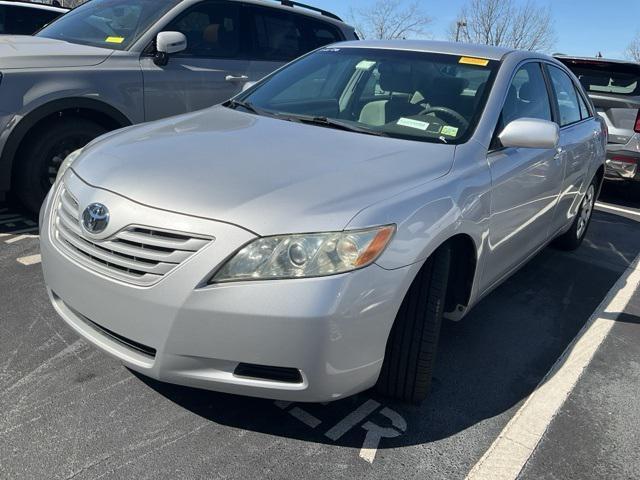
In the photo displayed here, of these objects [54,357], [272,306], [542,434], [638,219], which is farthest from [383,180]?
[638,219]

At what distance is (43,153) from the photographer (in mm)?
4094

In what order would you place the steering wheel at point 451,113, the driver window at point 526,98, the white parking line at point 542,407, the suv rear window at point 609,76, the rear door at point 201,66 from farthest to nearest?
1. the suv rear window at point 609,76
2. the rear door at point 201,66
3. the driver window at point 526,98
4. the steering wheel at point 451,113
5. the white parking line at point 542,407

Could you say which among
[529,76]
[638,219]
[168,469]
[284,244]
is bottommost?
[638,219]

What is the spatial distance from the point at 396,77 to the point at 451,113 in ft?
1.67

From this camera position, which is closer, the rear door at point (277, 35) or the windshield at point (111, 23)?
the windshield at point (111, 23)

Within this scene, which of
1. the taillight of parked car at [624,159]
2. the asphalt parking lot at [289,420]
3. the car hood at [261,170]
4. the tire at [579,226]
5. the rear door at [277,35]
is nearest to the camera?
the car hood at [261,170]

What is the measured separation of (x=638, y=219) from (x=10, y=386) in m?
6.35

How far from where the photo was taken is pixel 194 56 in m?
4.95

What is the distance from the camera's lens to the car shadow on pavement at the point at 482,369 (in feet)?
7.75

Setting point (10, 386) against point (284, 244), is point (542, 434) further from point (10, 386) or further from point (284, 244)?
point (10, 386)

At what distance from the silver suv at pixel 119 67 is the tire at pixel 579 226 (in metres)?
3.12

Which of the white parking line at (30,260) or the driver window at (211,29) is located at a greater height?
the driver window at (211,29)

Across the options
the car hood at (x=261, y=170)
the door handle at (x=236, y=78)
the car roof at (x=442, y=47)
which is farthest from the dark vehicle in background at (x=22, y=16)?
the car hood at (x=261, y=170)

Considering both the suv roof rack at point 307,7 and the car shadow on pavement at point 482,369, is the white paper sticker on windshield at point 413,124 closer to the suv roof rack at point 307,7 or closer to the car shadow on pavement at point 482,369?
the car shadow on pavement at point 482,369
